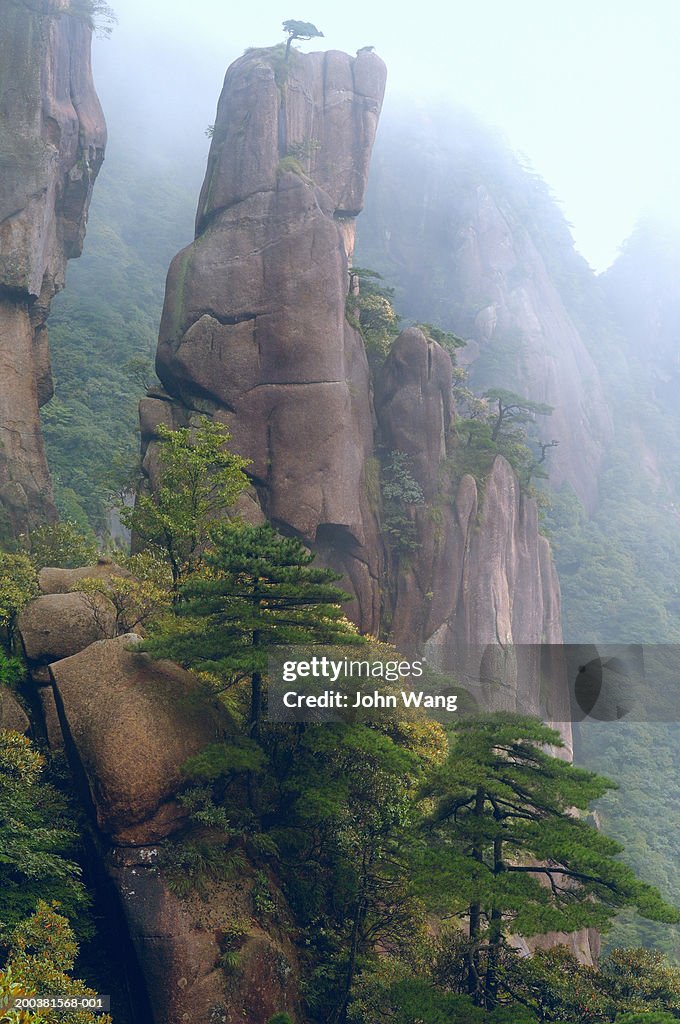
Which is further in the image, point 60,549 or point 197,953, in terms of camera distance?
point 60,549

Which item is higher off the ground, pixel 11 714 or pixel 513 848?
pixel 11 714

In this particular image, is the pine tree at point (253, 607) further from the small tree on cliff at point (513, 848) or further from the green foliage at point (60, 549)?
the green foliage at point (60, 549)

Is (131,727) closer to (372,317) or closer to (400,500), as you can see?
(400,500)

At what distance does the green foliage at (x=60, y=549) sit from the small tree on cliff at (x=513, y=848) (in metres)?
12.6

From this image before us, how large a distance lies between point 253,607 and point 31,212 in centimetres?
1909

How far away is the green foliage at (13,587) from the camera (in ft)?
61.8

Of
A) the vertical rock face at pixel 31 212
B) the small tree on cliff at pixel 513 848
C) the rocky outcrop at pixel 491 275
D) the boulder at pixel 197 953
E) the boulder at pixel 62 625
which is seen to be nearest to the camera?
the small tree on cliff at pixel 513 848

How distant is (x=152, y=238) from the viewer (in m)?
72.6

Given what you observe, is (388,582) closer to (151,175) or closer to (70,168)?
(70,168)

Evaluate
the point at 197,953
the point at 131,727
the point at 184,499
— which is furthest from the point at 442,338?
the point at 197,953

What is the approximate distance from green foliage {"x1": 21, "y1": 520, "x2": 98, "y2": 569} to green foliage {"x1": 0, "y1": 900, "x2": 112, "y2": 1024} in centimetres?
1109

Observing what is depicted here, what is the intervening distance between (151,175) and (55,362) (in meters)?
40.8

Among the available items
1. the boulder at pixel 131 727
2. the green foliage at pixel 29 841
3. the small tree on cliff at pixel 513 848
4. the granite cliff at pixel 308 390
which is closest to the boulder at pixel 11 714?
the green foliage at pixel 29 841

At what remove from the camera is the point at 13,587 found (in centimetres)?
1902
